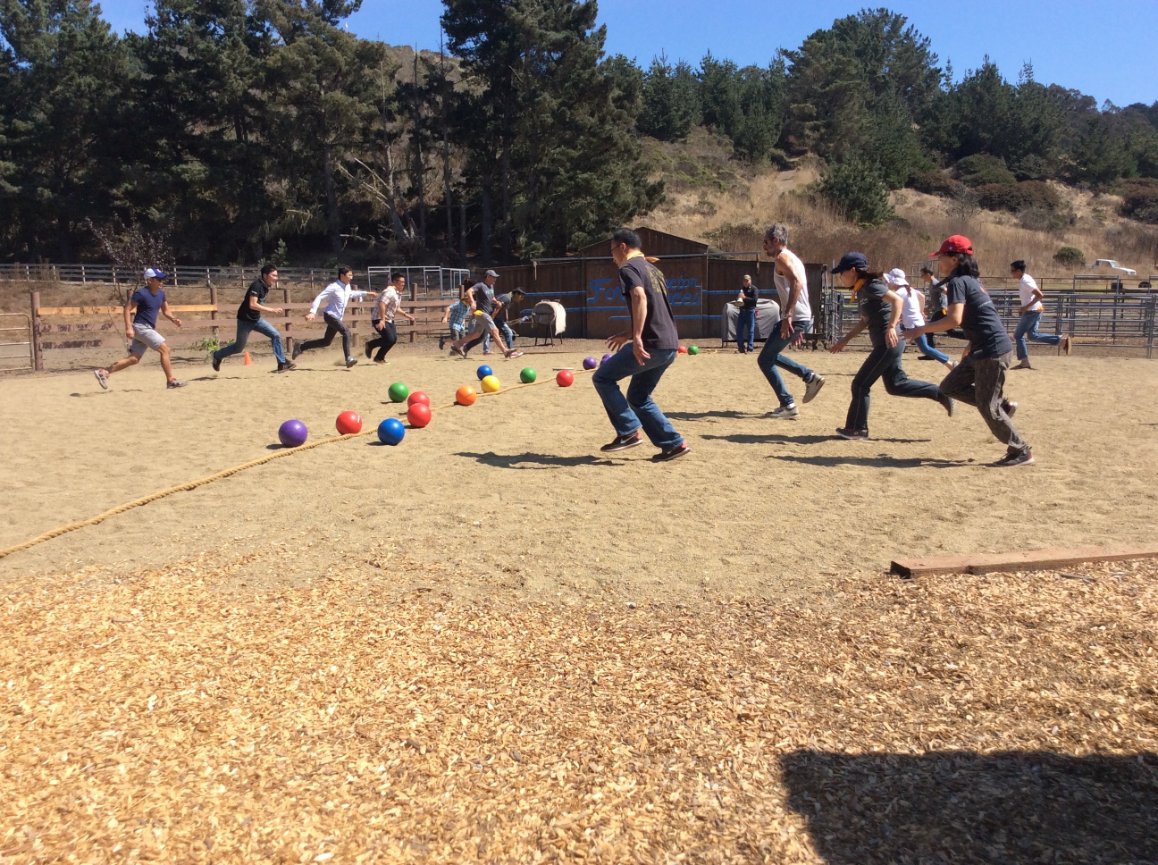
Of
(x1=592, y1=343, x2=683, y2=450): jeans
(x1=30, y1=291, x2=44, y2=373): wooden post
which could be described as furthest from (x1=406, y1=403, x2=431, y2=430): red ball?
(x1=30, y1=291, x2=44, y2=373): wooden post

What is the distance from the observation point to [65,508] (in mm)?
6543

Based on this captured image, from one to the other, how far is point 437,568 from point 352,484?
242 centimetres

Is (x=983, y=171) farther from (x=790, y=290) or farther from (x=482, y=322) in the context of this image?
(x=790, y=290)

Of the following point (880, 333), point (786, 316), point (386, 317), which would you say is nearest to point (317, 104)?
point (386, 317)

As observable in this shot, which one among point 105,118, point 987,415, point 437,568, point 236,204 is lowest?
point 437,568

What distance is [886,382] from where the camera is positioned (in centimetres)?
845

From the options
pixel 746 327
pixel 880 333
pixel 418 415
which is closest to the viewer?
pixel 880 333

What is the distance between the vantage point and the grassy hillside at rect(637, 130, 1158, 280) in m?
47.9

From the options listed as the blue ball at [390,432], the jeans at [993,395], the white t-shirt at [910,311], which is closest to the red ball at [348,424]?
the blue ball at [390,432]

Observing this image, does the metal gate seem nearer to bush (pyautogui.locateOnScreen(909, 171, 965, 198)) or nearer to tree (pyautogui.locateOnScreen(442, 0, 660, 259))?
tree (pyautogui.locateOnScreen(442, 0, 660, 259))

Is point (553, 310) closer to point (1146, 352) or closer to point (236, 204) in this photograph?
point (1146, 352)

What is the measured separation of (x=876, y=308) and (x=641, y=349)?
8.55 ft

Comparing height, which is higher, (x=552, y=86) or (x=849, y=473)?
(x=552, y=86)

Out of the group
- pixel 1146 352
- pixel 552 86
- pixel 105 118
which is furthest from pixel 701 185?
pixel 1146 352
